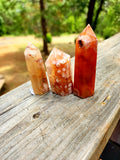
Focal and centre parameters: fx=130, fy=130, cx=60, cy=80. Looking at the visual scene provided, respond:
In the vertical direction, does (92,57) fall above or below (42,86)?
above

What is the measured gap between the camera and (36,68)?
784 millimetres

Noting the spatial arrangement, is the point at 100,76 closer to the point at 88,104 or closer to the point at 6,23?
the point at 88,104

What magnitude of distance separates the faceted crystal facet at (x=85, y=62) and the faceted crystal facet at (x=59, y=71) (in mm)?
49

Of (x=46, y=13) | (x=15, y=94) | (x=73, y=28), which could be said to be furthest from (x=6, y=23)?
(x=15, y=94)

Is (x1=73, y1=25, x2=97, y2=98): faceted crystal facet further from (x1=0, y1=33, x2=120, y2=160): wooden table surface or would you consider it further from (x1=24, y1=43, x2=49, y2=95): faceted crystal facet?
(x1=24, y1=43, x2=49, y2=95): faceted crystal facet

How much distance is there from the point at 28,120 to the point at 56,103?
0.18 metres

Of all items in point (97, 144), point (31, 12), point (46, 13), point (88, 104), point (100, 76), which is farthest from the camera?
point (31, 12)

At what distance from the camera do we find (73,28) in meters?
10.4

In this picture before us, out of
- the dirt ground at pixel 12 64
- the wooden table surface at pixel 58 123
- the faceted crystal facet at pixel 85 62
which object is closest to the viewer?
the wooden table surface at pixel 58 123

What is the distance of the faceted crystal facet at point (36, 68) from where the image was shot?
76 cm

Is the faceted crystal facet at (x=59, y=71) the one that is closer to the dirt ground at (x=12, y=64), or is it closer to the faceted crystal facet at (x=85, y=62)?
the faceted crystal facet at (x=85, y=62)

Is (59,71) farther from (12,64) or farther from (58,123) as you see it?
(12,64)

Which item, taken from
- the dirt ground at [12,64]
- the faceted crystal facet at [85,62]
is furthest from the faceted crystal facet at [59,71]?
the dirt ground at [12,64]

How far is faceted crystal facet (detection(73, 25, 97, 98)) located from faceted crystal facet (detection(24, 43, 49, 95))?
0.21m
